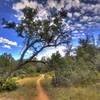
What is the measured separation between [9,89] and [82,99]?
19.1m

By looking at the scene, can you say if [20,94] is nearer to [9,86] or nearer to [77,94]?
[77,94]

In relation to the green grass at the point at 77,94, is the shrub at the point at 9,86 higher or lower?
higher

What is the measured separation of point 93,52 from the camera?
5169cm

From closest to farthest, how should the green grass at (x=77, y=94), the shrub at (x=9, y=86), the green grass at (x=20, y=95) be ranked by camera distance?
the green grass at (x=77, y=94), the green grass at (x=20, y=95), the shrub at (x=9, y=86)

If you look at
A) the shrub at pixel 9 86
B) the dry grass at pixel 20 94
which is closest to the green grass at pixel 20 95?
the dry grass at pixel 20 94

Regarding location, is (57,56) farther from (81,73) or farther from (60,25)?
(81,73)

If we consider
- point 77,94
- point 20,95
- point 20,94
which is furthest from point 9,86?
point 77,94

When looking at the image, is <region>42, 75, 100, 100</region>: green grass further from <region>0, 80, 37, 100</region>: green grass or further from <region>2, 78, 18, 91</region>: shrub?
<region>2, 78, 18, 91</region>: shrub

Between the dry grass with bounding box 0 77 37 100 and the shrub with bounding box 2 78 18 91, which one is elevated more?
the shrub with bounding box 2 78 18 91

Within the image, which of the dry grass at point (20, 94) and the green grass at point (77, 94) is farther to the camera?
the dry grass at point (20, 94)

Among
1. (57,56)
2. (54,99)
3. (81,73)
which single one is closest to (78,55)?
(81,73)

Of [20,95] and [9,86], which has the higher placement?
[9,86]

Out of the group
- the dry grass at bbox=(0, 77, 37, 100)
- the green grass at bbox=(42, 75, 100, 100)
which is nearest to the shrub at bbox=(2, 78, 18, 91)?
the dry grass at bbox=(0, 77, 37, 100)

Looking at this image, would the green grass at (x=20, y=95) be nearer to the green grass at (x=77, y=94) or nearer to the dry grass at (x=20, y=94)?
the dry grass at (x=20, y=94)
